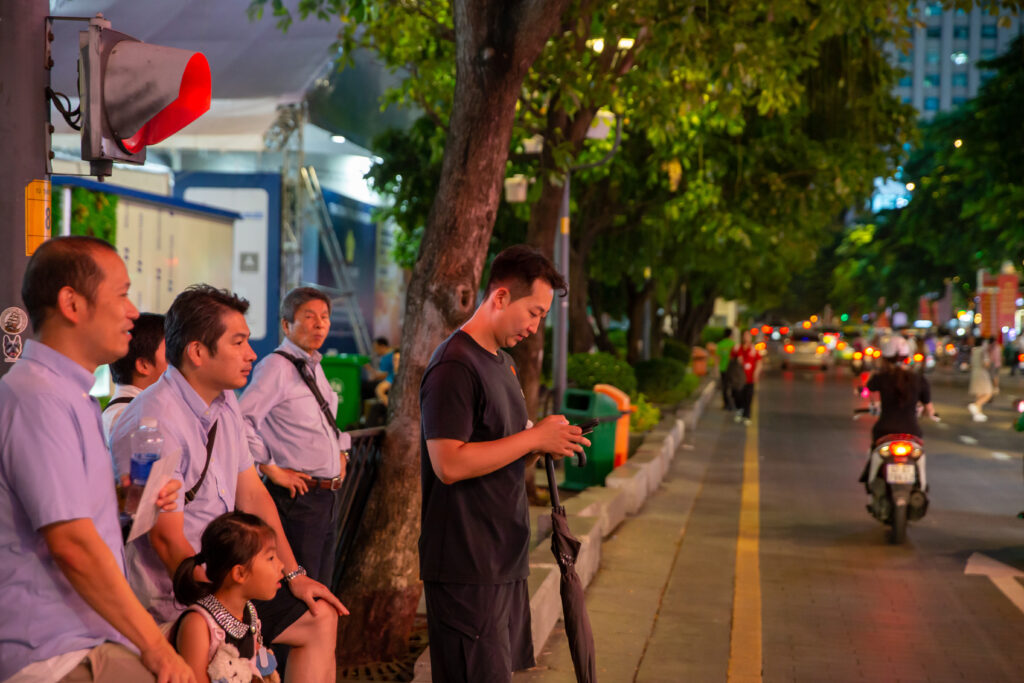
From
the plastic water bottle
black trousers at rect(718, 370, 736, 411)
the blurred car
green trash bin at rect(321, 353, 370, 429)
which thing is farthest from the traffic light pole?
the blurred car

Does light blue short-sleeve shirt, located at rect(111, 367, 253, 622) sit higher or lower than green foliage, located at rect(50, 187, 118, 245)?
lower

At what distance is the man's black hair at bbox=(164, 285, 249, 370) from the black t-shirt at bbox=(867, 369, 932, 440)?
769 cm

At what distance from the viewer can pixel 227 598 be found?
10.7 ft

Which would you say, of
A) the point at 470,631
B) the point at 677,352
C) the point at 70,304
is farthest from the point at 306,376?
the point at 677,352

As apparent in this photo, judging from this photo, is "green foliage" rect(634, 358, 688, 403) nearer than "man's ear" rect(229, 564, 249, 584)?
No

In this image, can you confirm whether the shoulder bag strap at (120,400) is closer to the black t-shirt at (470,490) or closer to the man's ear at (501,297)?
the black t-shirt at (470,490)

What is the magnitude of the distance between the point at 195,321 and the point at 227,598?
925 millimetres

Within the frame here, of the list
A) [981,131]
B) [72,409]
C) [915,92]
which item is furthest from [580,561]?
[915,92]

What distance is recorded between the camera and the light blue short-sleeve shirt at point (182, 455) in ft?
11.1

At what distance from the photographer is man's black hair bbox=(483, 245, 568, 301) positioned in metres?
3.61

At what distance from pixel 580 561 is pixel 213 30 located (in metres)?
11.2

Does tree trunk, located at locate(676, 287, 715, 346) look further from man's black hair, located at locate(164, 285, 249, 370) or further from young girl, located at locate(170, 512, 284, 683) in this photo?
Result: young girl, located at locate(170, 512, 284, 683)

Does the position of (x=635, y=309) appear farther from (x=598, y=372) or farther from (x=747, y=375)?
(x=598, y=372)

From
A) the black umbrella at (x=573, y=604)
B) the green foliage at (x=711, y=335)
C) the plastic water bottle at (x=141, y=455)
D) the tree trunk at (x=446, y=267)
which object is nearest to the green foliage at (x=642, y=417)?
the tree trunk at (x=446, y=267)
